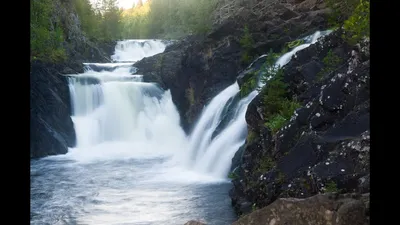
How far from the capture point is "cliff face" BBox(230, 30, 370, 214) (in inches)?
269

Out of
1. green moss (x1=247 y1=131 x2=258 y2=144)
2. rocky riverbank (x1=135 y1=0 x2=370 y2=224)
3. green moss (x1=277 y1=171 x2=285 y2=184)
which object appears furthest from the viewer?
green moss (x1=247 y1=131 x2=258 y2=144)

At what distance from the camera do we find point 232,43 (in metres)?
20.3

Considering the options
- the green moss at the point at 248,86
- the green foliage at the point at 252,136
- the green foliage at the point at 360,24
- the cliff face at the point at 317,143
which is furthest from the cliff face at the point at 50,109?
the green foliage at the point at 360,24

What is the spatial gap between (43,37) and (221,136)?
49.7 ft

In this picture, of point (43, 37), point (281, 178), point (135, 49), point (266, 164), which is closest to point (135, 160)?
point (266, 164)

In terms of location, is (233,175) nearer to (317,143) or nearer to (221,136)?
(221,136)

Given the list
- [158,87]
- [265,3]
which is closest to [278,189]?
[265,3]

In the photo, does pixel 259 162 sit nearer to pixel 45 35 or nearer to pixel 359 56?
pixel 359 56

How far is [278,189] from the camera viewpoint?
8.29 meters

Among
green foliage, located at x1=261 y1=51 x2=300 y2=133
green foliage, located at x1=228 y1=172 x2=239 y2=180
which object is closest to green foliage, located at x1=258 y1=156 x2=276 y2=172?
green foliage, located at x1=261 y1=51 x2=300 y2=133

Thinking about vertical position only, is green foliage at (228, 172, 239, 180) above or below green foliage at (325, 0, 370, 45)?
below

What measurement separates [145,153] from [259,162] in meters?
12.0

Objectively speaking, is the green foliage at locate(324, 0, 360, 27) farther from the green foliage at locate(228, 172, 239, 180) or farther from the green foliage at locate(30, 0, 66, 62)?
the green foliage at locate(30, 0, 66, 62)

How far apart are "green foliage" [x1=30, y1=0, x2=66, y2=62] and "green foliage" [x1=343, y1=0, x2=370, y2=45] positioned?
1842 cm
